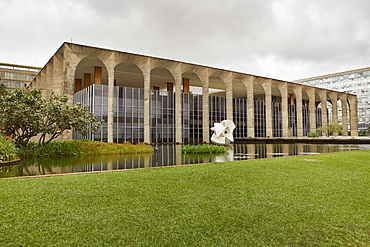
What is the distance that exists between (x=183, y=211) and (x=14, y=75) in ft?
297

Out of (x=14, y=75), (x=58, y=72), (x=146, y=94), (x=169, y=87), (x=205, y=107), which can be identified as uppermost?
(x=14, y=75)

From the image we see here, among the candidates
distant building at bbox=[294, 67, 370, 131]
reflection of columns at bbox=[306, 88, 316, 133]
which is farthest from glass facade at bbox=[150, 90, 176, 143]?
distant building at bbox=[294, 67, 370, 131]

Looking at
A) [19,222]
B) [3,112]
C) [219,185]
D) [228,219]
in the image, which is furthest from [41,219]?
[3,112]

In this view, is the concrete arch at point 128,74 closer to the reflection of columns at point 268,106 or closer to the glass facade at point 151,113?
the glass facade at point 151,113

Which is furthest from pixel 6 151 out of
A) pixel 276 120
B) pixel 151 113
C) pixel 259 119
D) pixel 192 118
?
pixel 276 120

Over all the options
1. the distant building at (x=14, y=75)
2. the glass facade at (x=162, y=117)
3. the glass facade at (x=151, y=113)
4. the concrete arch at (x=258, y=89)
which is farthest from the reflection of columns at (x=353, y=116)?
the distant building at (x=14, y=75)

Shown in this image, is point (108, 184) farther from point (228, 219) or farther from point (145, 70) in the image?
point (145, 70)

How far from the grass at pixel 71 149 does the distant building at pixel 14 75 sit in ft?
235

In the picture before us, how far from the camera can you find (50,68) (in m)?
34.0

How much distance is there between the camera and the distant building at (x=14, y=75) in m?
75.2

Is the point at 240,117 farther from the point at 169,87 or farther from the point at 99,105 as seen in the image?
the point at 99,105

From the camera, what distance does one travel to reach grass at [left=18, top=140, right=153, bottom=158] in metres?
13.9

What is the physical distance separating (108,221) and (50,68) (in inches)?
1405

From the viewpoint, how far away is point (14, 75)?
3014 inches
